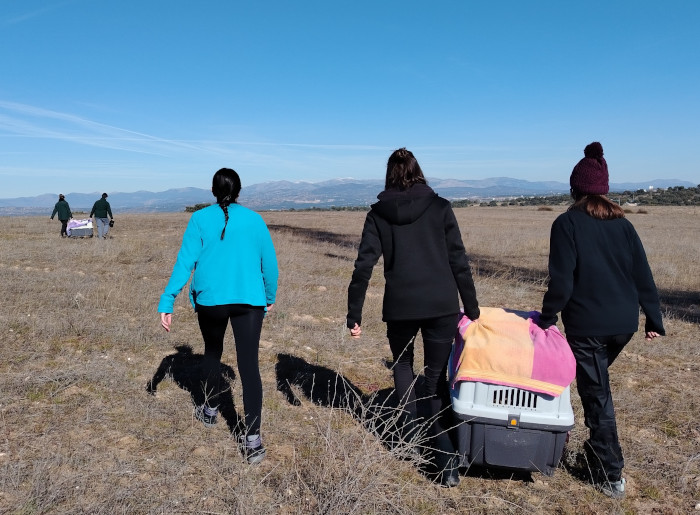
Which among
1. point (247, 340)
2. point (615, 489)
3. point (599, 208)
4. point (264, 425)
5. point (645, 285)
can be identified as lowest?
point (615, 489)

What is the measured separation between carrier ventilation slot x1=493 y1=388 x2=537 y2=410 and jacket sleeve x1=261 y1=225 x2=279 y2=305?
1.50 metres

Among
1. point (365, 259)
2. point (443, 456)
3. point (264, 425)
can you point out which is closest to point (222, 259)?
point (365, 259)

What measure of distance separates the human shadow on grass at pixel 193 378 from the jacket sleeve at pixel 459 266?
186cm

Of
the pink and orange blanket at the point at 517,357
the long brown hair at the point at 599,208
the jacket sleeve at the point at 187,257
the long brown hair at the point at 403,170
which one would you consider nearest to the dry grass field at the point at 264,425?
the pink and orange blanket at the point at 517,357

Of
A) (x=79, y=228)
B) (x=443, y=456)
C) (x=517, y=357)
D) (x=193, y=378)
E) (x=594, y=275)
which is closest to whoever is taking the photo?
(x=517, y=357)

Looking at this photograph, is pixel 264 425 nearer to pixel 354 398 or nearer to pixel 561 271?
pixel 354 398

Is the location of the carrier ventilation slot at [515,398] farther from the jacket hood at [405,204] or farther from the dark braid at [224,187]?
the dark braid at [224,187]

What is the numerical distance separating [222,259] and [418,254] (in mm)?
1225

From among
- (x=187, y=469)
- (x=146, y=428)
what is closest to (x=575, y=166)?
(x=187, y=469)

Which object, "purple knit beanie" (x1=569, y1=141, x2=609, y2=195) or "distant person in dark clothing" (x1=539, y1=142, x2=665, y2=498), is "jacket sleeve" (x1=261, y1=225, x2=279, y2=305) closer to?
"distant person in dark clothing" (x1=539, y1=142, x2=665, y2=498)

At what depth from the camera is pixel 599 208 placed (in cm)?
279

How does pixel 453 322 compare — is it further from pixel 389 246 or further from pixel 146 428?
pixel 146 428

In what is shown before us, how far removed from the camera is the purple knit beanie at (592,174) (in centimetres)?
283

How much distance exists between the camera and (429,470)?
3.08 m
